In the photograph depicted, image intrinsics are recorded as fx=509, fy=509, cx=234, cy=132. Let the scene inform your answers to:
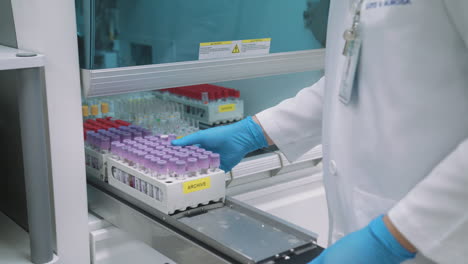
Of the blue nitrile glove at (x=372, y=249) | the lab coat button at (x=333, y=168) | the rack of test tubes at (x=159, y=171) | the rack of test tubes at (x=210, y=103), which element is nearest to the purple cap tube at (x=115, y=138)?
the rack of test tubes at (x=159, y=171)

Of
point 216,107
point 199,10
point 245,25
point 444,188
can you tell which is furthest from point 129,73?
point 444,188

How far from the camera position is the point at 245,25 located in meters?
1.82

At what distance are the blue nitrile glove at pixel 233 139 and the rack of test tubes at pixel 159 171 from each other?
0.13 metres

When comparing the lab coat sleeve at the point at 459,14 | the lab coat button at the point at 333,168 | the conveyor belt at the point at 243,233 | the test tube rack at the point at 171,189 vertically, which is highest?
the lab coat sleeve at the point at 459,14

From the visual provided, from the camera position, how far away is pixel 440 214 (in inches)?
38.6

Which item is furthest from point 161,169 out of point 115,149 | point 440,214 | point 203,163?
point 440,214

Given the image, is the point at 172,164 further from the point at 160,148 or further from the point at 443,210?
the point at 443,210

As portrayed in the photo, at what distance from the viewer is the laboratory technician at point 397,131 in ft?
3.23

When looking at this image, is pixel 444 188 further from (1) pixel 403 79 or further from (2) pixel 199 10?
(2) pixel 199 10

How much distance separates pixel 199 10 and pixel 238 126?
0.41 m

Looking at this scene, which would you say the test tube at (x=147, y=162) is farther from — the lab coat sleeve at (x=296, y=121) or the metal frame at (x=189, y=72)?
the lab coat sleeve at (x=296, y=121)

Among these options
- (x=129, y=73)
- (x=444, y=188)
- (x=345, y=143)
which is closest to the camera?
(x=444, y=188)

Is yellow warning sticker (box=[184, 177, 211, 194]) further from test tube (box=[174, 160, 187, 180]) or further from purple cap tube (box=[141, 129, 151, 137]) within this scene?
purple cap tube (box=[141, 129, 151, 137])

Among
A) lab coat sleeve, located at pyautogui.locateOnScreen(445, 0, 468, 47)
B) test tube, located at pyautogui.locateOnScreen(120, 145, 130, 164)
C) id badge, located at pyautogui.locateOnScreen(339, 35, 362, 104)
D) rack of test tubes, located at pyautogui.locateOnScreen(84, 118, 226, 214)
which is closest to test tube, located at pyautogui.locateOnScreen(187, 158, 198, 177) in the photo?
rack of test tubes, located at pyautogui.locateOnScreen(84, 118, 226, 214)
